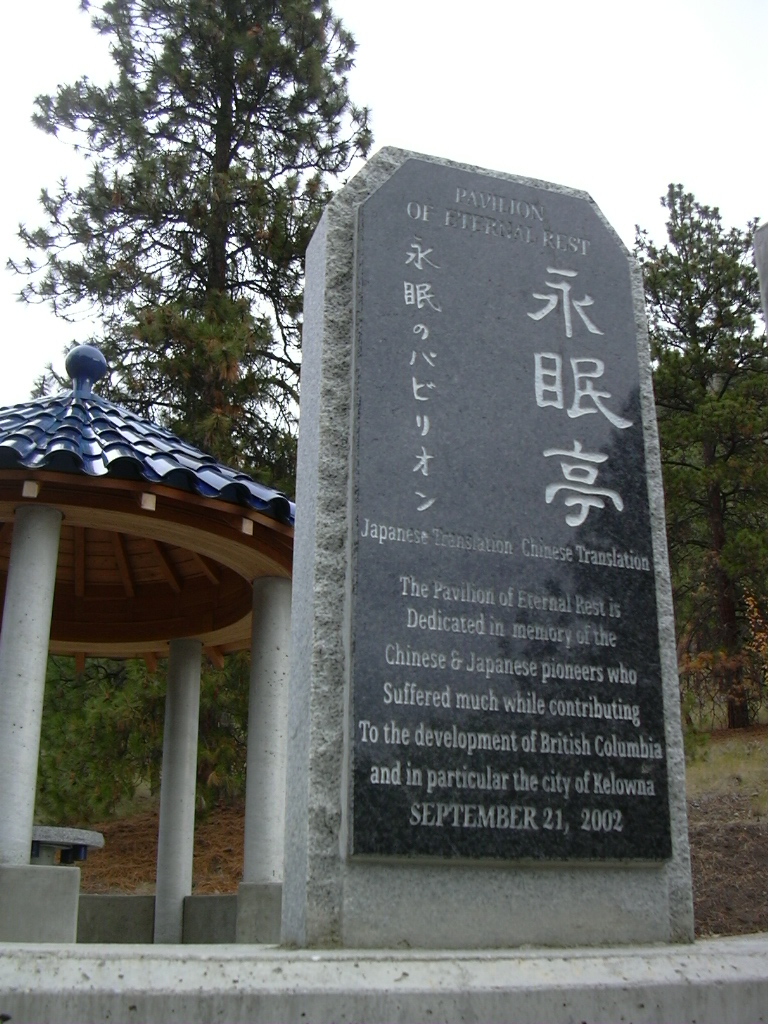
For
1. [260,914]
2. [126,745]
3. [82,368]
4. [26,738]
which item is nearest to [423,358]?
[26,738]

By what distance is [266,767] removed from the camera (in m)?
7.67

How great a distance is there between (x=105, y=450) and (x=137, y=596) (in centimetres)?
307

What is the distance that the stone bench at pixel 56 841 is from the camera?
866 cm

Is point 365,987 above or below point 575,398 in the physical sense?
below

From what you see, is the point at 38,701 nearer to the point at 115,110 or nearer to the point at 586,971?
the point at 586,971

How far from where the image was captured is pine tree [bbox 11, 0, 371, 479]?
49.2ft

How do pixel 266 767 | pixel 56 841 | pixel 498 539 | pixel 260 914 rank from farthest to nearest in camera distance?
1. pixel 56 841
2. pixel 266 767
3. pixel 260 914
4. pixel 498 539

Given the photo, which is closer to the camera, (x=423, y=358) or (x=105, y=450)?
(x=423, y=358)

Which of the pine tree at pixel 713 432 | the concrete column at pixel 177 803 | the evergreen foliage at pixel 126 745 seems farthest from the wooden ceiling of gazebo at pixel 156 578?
the pine tree at pixel 713 432

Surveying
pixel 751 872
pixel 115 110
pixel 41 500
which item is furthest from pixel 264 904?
pixel 115 110

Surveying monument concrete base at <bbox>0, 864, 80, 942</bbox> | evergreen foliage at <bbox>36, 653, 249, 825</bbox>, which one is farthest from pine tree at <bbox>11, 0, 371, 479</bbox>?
monument concrete base at <bbox>0, 864, 80, 942</bbox>

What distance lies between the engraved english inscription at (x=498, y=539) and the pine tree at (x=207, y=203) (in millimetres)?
9475

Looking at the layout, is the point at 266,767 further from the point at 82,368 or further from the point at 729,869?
the point at 729,869

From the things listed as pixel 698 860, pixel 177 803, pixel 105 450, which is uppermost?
pixel 105 450
